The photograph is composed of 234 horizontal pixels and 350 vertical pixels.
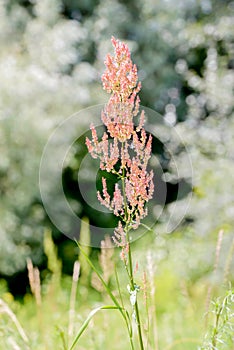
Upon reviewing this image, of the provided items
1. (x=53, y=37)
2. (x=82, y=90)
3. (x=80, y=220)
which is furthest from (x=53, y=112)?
(x=80, y=220)

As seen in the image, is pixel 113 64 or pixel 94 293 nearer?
pixel 113 64

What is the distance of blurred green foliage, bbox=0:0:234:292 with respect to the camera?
16.7 ft

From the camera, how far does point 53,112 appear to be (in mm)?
5957

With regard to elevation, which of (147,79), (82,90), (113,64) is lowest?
(113,64)

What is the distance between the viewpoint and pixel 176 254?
211 inches

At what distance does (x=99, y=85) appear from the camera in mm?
6434

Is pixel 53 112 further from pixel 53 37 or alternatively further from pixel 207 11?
pixel 207 11

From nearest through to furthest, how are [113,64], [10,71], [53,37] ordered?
1. [113,64]
2. [10,71]
3. [53,37]

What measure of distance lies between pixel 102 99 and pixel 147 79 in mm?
990

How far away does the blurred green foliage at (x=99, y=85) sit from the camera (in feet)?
16.7

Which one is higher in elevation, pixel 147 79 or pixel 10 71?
pixel 147 79

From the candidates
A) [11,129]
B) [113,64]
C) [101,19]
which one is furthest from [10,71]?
[113,64]

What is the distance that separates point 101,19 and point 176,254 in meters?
3.12

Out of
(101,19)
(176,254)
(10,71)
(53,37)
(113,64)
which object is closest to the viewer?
(113,64)
